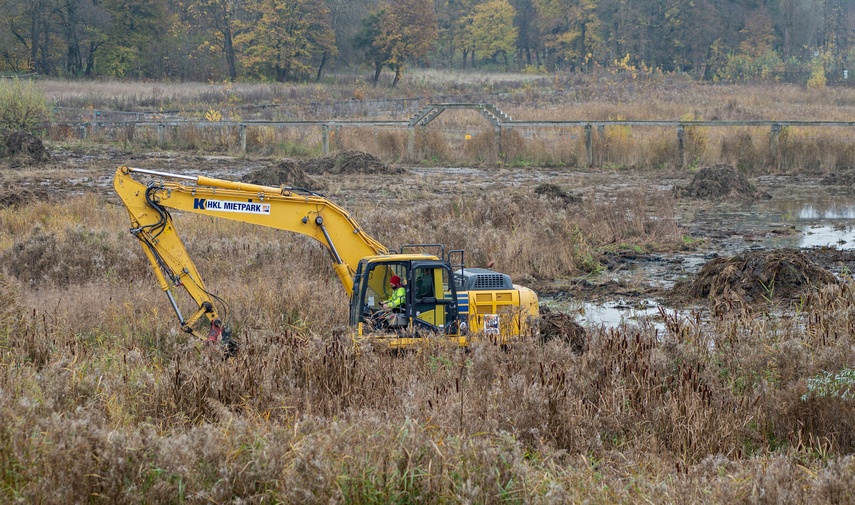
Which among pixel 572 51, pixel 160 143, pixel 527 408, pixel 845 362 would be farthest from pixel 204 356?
pixel 572 51

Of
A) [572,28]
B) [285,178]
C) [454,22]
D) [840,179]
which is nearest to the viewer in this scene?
[285,178]

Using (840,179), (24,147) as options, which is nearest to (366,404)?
(840,179)

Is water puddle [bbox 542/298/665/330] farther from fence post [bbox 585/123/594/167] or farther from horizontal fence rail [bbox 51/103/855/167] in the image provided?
fence post [bbox 585/123/594/167]

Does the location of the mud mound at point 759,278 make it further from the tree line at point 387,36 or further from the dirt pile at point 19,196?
the tree line at point 387,36

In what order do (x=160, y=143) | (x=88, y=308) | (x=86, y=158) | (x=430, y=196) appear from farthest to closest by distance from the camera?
(x=160, y=143)
(x=86, y=158)
(x=430, y=196)
(x=88, y=308)

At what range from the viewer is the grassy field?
19.9 ft

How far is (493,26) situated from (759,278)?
88.0 metres

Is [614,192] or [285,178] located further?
[614,192]

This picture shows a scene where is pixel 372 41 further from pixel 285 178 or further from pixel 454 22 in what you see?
pixel 285 178

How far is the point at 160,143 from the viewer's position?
39.6m

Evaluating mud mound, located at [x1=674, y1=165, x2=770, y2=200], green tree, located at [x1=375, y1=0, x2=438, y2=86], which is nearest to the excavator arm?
mud mound, located at [x1=674, y1=165, x2=770, y2=200]

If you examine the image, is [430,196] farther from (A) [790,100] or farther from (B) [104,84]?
(B) [104,84]

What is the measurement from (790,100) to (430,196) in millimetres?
42458

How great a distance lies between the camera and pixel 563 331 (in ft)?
36.8
